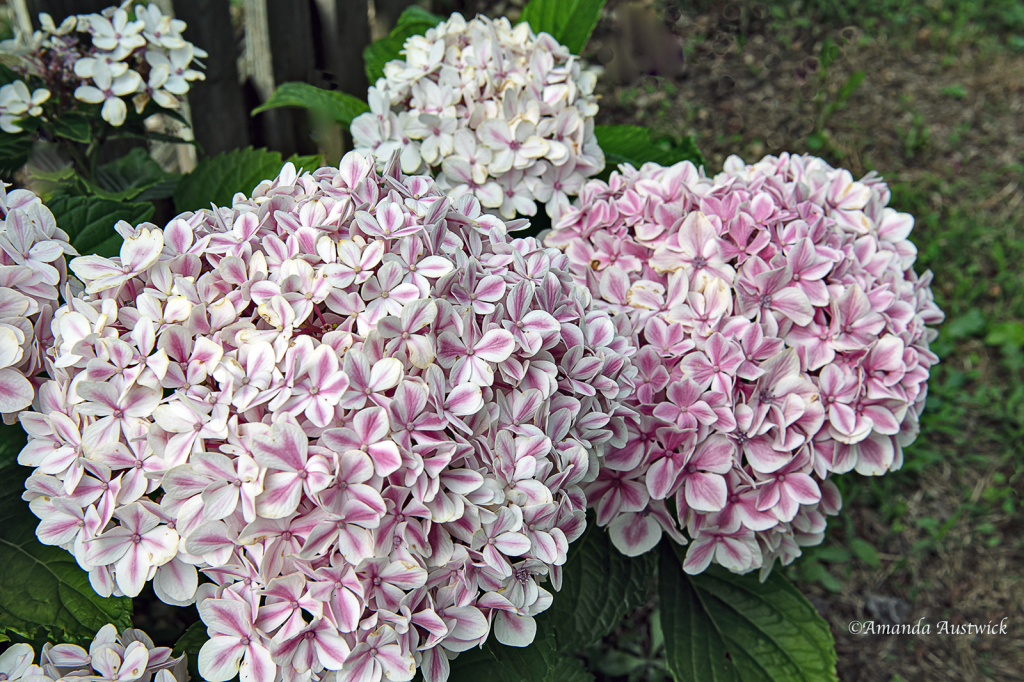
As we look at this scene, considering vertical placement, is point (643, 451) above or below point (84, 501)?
below

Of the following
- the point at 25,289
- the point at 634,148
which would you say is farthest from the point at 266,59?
the point at 25,289

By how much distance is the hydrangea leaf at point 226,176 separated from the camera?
1.75 metres

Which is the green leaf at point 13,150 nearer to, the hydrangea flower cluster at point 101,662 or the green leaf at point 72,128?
the green leaf at point 72,128

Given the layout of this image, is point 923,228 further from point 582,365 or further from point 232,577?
point 232,577

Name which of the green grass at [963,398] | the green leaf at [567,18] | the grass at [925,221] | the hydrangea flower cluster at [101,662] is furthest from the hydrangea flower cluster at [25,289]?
the green grass at [963,398]

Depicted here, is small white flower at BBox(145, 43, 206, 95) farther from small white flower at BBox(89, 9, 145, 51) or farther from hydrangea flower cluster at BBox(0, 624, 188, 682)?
hydrangea flower cluster at BBox(0, 624, 188, 682)

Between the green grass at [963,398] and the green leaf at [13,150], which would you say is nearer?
the green leaf at [13,150]

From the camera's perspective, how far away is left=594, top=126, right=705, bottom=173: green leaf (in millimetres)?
1925

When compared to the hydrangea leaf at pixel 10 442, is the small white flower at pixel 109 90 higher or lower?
higher

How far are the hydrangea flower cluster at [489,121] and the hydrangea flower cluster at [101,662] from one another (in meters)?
1.03

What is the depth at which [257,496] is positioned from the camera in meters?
0.90

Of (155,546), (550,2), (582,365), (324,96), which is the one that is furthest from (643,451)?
(550,2)

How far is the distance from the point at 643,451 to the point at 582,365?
0.27 m

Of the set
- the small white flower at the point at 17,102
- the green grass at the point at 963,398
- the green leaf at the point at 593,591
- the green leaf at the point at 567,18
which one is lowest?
the green grass at the point at 963,398
